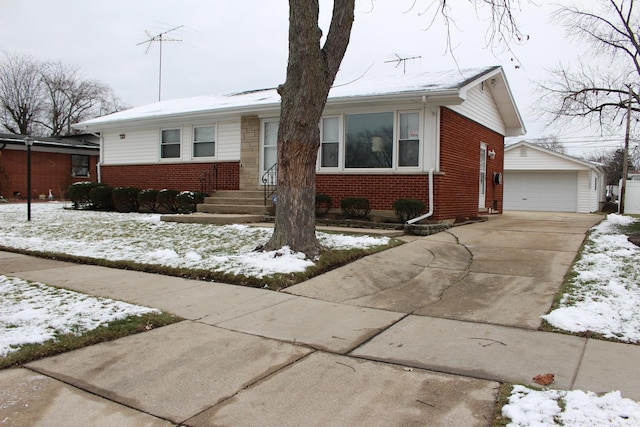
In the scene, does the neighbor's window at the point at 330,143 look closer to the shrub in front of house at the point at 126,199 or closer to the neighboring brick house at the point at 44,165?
the shrub in front of house at the point at 126,199

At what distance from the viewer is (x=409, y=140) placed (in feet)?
41.4

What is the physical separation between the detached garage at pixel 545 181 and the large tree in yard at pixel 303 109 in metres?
23.8

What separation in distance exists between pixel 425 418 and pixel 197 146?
15000 millimetres

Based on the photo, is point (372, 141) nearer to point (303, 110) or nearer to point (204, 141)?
point (303, 110)

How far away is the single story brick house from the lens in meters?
12.4

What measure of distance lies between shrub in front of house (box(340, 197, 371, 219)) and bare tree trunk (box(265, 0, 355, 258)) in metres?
4.68

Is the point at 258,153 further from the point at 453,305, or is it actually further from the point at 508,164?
the point at 508,164

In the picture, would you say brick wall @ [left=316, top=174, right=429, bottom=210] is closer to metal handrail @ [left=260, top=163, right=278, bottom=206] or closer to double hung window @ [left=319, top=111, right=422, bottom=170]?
double hung window @ [left=319, top=111, right=422, bottom=170]

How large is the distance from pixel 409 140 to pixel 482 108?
4387mm

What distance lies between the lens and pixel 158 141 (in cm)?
1762

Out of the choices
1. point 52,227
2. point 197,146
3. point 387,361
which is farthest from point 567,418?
point 197,146

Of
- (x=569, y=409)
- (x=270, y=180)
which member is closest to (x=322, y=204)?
(x=270, y=180)

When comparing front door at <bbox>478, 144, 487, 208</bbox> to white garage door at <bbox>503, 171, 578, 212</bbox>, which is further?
white garage door at <bbox>503, 171, 578, 212</bbox>

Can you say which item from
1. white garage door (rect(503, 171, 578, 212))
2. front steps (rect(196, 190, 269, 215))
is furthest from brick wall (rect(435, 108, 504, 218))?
white garage door (rect(503, 171, 578, 212))
